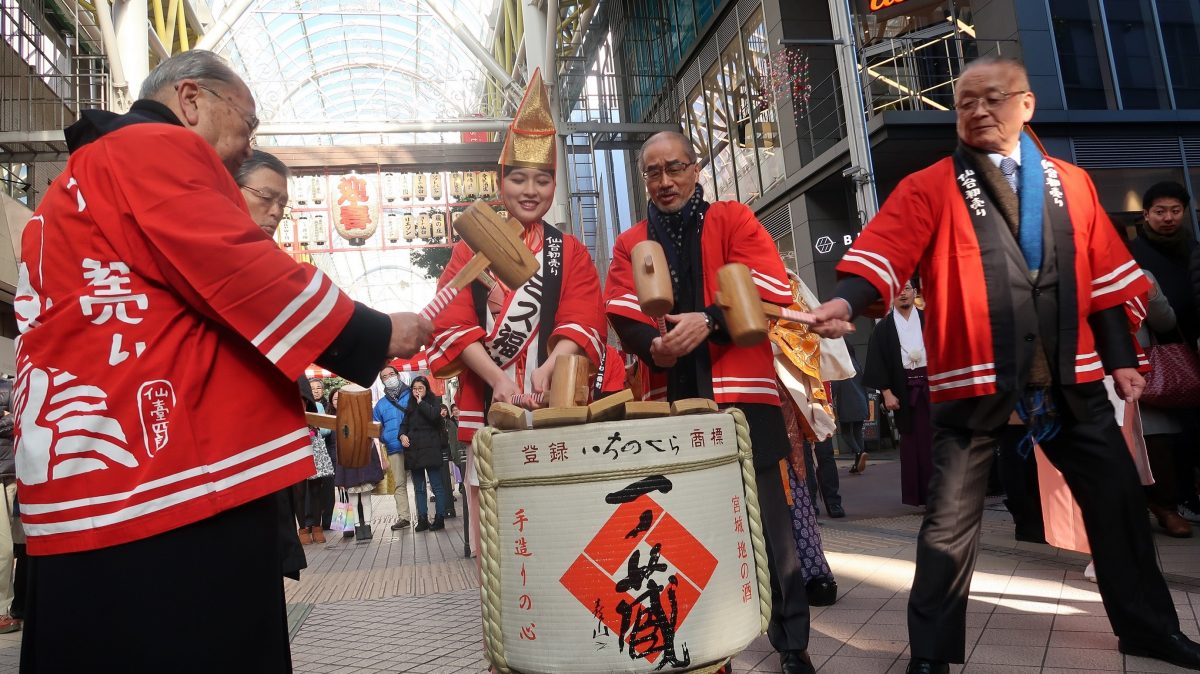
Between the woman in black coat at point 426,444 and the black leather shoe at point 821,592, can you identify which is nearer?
the black leather shoe at point 821,592

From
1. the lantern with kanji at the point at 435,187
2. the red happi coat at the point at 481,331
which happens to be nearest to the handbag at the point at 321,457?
the red happi coat at the point at 481,331

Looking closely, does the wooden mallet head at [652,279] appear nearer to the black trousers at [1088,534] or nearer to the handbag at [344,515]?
the black trousers at [1088,534]

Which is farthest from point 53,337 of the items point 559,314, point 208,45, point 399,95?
point 399,95

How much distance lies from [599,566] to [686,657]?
28 centimetres

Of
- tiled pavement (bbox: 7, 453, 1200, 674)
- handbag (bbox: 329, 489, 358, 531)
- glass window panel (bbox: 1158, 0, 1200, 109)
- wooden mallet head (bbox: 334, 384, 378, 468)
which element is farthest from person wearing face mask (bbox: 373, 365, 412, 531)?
glass window panel (bbox: 1158, 0, 1200, 109)

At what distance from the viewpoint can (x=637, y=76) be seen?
20.5 meters

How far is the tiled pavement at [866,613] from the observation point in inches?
120

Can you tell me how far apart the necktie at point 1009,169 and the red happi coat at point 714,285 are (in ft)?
2.61

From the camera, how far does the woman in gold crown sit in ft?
9.52

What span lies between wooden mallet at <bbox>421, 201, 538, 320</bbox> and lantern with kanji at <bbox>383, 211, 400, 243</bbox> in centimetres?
1787

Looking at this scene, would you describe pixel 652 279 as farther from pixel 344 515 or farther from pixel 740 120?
pixel 740 120

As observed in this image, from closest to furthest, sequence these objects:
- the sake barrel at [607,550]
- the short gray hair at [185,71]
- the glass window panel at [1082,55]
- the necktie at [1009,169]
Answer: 1. the sake barrel at [607,550]
2. the short gray hair at [185,71]
3. the necktie at [1009,169]
4. the glass window panel at [1082,55]

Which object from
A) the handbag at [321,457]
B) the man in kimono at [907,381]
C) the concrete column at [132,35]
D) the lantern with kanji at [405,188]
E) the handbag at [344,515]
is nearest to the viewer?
the man in kimono at [907,381]

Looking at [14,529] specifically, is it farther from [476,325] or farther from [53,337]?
[53,337]
